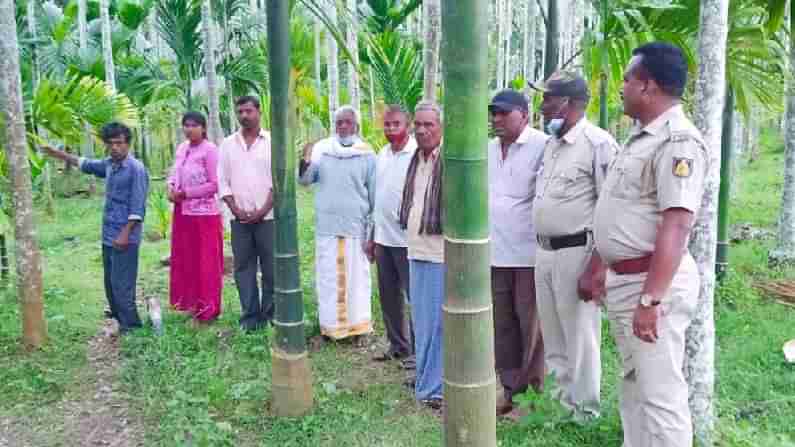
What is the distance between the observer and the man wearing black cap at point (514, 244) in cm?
384

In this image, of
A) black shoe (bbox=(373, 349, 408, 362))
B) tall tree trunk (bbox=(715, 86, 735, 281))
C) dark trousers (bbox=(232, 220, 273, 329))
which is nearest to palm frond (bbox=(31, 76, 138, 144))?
dark trousers (bbox=(232, 220, 273, 329))

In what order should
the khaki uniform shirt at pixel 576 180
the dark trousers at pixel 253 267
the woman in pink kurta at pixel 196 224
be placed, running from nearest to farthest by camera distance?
1. the khaki uniform shirt at pixel 576 180
2. the dark trousers at pixel 253 267
3. the woman in pink kurta at pixel 196 224

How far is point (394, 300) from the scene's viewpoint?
201 inches

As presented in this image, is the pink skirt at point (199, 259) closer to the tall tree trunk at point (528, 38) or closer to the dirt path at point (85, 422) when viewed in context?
the dirt path at point (85, 422)

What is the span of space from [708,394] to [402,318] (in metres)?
2.35

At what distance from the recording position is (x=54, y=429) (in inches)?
155

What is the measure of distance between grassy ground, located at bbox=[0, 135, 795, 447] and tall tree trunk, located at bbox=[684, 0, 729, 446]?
23cm

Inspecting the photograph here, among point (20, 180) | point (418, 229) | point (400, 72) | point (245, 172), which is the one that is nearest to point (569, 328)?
point (418, 229)

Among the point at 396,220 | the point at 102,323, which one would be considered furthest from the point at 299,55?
the point at 396,220

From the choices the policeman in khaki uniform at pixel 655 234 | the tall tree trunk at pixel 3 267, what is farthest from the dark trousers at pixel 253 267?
the policeman in khaki uniform at pixel 655 234

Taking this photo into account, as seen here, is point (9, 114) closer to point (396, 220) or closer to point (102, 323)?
point (102, 323)

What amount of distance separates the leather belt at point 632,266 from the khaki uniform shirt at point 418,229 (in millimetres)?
1314

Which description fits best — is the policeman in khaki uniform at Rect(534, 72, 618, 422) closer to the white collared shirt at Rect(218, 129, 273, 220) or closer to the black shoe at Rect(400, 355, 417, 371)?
the black shoe at Rect(400, 355, 417, 371)

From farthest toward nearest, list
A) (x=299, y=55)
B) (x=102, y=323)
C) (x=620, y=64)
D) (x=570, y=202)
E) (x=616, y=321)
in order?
(x=299, y=55), (x=102, y=323), (x=620, y=64), (x=570, y=202), (x=616, y=321)
